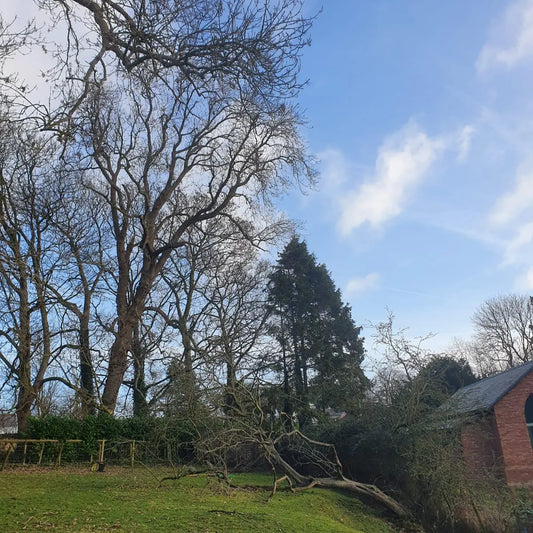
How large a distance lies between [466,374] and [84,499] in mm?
24864

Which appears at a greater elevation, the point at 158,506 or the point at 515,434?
the point at 515,434

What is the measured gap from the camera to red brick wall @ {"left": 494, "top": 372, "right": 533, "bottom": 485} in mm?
18156

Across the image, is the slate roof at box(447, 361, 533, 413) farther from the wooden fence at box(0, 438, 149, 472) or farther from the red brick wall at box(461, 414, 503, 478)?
the wooden fence at box(0, 438, 149, 472)

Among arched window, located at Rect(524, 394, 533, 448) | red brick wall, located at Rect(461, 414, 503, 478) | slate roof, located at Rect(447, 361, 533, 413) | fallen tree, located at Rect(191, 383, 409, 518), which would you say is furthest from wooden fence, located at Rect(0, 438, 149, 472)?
arched window, located at Rect(524, 394, 533, 448)

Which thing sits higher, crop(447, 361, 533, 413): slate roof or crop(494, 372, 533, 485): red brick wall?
crop(447, 361, 533, 413): slate roof

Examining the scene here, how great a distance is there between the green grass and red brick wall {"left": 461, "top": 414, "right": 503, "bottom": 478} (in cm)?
294

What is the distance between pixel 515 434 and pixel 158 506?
15209 millimetres

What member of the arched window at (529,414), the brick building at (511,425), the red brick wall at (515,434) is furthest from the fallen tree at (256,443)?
the arched window at (529,414)

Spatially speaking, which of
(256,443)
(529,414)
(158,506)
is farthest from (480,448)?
(158,506)

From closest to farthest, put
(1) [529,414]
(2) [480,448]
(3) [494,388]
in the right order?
1. (2) [480,448]
2. (1) [529,414]
3. (3) [494,388]

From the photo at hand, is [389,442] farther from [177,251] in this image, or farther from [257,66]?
[177,251]

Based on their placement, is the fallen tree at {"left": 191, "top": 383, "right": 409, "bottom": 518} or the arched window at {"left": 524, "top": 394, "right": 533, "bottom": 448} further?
the arched window at {"left": 524, "top": 394, "right": 533, "bottom": 448}

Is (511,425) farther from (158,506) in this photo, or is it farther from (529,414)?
(158,506)

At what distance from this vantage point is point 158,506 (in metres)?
8.93
